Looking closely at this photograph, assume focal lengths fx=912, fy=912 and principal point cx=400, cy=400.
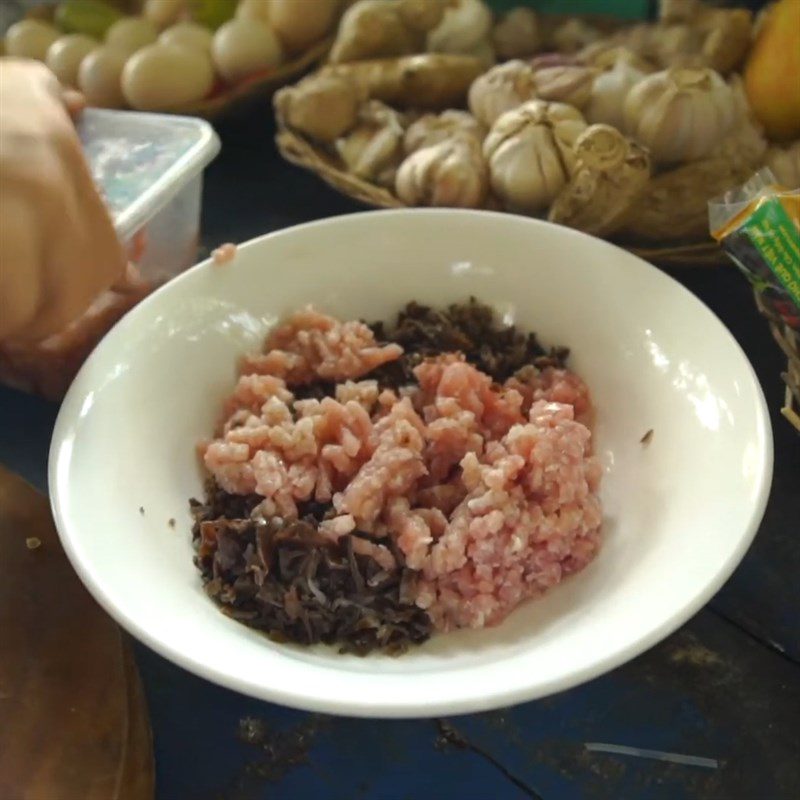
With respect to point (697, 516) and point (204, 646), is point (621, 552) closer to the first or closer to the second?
point (697, 516)

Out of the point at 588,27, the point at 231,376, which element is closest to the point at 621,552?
the point at 231,376

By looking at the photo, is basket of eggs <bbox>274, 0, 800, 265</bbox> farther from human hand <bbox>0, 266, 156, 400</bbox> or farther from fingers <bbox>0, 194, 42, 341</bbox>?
fingers <bbox>0, 194, 42, 341</bbox>

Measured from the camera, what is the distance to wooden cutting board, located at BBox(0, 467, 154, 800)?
65 centimetres

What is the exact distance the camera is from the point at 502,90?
3.50 ft

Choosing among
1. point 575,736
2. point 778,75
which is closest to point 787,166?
point 778,75

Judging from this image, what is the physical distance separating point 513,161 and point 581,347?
23cm

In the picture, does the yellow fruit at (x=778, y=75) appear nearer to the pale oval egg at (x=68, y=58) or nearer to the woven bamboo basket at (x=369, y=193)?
the woven bamboo basket at (x=369, y=193)

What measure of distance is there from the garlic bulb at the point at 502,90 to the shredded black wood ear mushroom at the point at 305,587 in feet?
1.88

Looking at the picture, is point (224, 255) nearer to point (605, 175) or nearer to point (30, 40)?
point (605, 175)

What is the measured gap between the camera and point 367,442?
0.80 metres

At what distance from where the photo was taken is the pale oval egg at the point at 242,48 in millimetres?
1226

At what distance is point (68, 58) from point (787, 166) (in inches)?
37.6

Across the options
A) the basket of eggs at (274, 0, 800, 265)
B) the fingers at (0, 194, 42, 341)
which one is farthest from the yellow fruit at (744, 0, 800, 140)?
the fingers at (0, 194, 42, 341)

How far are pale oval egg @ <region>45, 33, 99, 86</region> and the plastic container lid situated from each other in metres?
0.22
